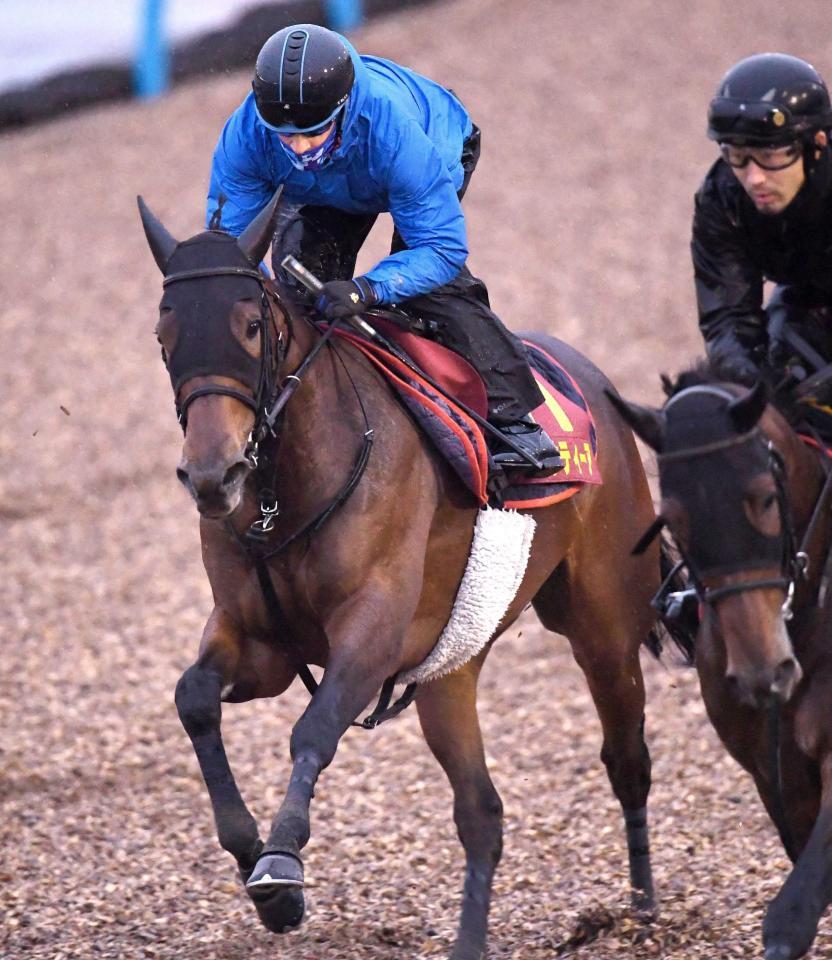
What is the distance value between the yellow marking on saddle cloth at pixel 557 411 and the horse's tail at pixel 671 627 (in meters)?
0.60

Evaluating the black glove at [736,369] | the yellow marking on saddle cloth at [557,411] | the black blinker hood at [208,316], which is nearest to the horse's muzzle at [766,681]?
the black glove at [736,369]

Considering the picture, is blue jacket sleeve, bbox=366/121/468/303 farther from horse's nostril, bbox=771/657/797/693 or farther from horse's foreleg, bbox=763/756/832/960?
horse's foreleg, bbox=763/756/832/960

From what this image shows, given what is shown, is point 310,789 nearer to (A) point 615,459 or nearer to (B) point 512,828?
(A) point 615,459

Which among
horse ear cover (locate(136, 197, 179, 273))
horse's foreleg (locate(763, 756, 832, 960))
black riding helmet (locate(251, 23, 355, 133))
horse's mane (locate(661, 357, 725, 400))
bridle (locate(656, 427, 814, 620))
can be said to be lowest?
horse's foreleg (locate(763, 756, 832, 960))

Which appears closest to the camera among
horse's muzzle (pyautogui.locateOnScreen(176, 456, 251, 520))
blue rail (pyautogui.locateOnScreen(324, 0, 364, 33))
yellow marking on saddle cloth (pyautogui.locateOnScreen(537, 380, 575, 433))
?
horse's muzzle (pyautogui.locateOnScreen(176, 456, 251, 520))

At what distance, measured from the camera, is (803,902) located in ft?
13.1

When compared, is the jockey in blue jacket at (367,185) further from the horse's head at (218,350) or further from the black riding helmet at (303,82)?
the horse's head at (218,350)

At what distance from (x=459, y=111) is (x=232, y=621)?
1893 millimetres

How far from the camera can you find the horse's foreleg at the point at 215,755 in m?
4.60

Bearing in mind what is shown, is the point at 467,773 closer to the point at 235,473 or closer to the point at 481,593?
the point at 481,593

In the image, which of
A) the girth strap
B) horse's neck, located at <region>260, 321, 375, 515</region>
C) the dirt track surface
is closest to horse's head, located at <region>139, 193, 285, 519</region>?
horse's neck, located at <region>260, 321, 375, 515</region>

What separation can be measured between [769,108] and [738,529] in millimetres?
1336

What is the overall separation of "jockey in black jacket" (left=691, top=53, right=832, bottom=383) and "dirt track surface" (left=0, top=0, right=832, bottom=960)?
78.1 inches

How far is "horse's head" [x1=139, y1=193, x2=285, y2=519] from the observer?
4246 millimetres
